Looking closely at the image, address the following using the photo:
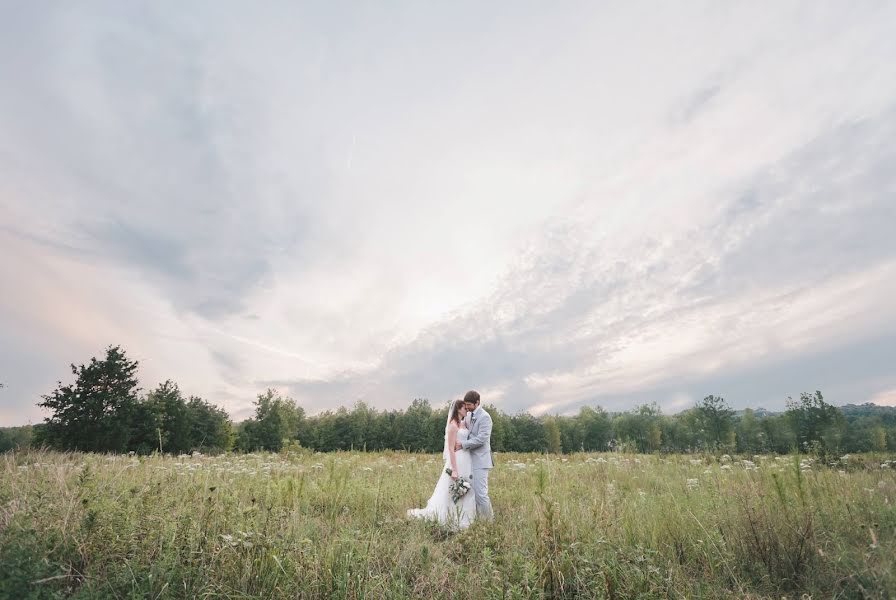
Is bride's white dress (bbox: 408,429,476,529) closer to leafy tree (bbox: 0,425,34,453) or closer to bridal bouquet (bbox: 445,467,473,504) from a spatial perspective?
bridal bouquet (bbox: 445,467,473,504)

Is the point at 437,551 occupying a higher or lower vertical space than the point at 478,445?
lower

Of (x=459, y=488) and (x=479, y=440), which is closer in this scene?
Answer: (x=459, y=488)

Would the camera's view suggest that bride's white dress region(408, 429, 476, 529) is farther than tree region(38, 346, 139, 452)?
No

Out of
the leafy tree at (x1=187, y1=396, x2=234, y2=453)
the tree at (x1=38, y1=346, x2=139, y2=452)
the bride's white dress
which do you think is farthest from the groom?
the leafy tree at (x1=187, y1=396, x2=234, y2=453)

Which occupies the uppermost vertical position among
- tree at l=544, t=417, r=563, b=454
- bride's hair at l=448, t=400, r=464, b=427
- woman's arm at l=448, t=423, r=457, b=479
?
bride's hair at l=448, t=400, r=464, b=427

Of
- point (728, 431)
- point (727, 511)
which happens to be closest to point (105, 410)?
point (727, 511)

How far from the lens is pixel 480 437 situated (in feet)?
28.5

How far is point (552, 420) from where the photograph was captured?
254ft

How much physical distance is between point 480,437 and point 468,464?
0.61m

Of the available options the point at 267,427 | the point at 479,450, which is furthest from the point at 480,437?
the point at 267,427

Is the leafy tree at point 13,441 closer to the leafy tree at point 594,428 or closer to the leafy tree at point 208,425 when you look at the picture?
the leafy tree at point 208,425

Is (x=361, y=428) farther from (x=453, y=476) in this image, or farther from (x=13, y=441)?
(x=453, y=476)

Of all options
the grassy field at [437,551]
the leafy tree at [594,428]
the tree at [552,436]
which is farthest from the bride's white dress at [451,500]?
the leafy tree at [594,428]

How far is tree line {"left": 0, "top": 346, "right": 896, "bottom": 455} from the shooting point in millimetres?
29059
